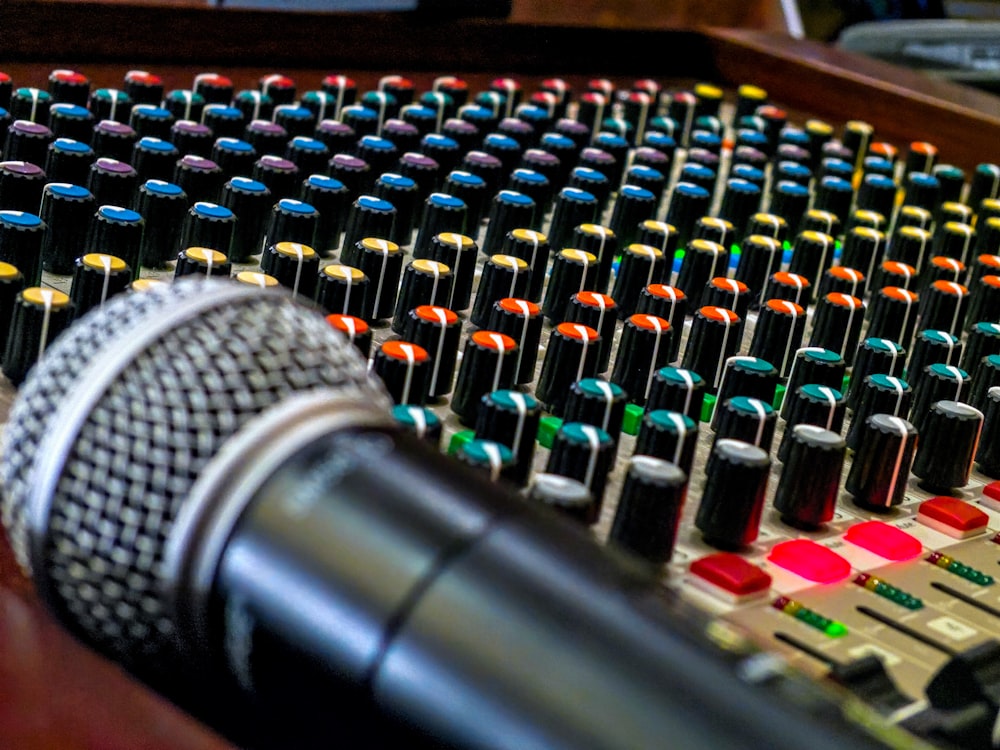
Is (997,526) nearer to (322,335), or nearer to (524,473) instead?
(524,473)

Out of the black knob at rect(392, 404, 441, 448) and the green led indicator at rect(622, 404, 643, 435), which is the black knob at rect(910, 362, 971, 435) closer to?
the green led indicator at rect(622, 404, 643, 435)

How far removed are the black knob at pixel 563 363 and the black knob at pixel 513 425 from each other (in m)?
0.13

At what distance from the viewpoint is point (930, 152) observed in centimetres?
193

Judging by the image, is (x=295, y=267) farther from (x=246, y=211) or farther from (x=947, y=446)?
(x=947, y=446)

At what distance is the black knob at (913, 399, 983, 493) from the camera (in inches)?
42.0

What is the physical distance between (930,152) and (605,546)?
1.45 metres

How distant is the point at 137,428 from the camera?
0.62m

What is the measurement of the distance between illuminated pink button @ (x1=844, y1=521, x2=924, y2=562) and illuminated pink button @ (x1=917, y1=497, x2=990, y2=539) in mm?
45

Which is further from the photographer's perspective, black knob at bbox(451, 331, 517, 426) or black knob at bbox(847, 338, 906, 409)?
black knob at bbox(847, 338, 906, 409)

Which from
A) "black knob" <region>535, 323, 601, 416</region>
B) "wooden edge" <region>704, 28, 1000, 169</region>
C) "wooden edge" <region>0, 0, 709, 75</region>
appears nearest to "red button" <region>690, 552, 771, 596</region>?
"black knob" <region>535, 323, 601, 416</region>

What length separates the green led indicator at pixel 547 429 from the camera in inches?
39.7

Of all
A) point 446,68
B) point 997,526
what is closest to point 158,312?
point 997,526

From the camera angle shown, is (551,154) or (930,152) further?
(930,152)

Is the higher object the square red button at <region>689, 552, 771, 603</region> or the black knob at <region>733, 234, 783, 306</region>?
the black knob at <region>733, 234, 783, 306</region>
